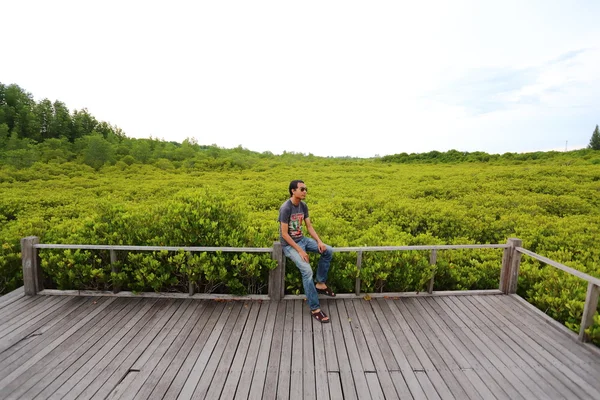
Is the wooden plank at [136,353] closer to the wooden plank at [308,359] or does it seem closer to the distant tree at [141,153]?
the wooden plank at [308,359]

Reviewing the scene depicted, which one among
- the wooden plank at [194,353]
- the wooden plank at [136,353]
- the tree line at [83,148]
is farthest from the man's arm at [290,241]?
the tree line at [83,148]

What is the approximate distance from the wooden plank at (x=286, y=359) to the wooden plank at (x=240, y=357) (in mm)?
407

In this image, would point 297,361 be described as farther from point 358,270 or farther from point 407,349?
point 358,270

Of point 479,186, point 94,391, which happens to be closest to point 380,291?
point 94,391

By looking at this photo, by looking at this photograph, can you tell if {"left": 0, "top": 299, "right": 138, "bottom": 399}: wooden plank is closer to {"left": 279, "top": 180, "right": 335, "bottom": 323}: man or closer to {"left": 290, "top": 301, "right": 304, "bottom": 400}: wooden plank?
{"left": 290, "top": 301, "right": 304, "bottom": 400}: wooden plank

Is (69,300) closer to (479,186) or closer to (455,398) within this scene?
(455,398)

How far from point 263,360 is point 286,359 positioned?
250 mm

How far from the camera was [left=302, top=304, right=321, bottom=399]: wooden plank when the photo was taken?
2879 millimetres

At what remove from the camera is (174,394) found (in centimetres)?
280

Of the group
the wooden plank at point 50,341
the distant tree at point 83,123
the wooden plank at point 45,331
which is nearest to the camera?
the wooden plank at point 50,341

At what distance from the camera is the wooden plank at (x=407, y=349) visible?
295 centimetres

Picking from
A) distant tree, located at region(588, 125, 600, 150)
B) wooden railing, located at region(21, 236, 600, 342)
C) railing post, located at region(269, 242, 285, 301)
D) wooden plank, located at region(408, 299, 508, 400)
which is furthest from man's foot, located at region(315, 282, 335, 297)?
distant tree, located at region(588, 125, 600, 150)

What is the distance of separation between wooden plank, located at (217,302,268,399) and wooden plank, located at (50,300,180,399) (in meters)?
1.01

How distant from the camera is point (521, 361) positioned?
11.0ft
